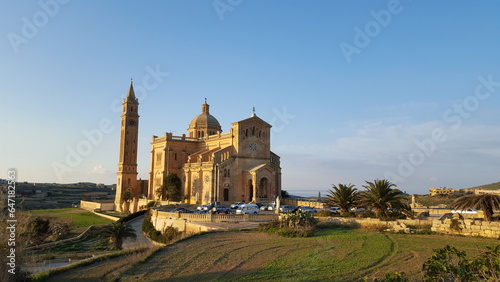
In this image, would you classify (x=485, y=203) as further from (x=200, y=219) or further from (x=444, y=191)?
(x=444, y=191)

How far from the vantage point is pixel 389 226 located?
2350 cm

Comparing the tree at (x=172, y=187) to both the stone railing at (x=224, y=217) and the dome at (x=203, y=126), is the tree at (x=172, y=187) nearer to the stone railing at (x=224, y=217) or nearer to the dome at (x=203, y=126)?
the dome at (x=203, y=126)

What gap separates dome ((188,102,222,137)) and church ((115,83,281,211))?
2.19m

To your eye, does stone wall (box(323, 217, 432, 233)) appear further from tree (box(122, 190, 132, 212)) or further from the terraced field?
tree (box(122, 190, 132, 212))

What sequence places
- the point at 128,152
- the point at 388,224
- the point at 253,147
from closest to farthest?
the point at 388,224 < the point at 253,147 < the point at 128,152

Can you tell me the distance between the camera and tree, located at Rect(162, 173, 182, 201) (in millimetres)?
52219

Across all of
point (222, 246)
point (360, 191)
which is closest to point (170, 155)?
point (360, 191)

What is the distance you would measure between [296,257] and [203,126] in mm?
51178

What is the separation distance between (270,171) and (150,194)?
22.0m

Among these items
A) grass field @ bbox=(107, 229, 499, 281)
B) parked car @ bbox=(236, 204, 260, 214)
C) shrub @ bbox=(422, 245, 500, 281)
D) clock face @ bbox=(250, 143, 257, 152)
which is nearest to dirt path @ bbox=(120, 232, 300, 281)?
grass field @ bbox=(107, 229, 499, 281)

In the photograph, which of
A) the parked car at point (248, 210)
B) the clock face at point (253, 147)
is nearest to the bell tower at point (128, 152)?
the clock face at point (253, 147)

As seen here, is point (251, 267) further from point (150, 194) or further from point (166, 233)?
point (150, 194)

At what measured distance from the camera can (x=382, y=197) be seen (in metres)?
27.2

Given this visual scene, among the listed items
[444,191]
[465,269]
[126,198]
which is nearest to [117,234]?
[465,269]
